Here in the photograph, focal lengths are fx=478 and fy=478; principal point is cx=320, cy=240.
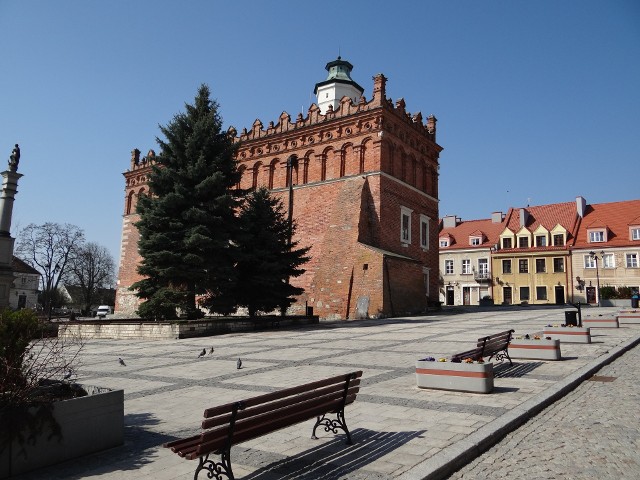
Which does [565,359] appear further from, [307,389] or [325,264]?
[325,264]

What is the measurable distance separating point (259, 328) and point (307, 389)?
16.2 m

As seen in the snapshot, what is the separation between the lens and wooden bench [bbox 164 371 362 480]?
375cm

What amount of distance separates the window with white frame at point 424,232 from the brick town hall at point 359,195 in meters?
0.07

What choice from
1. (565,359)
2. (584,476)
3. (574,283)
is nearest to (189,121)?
(565,359)

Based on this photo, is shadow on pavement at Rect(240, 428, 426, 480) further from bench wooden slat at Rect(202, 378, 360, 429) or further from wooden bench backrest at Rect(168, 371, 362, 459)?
bench wooden slat at Rect(202, 378, 360, 429)

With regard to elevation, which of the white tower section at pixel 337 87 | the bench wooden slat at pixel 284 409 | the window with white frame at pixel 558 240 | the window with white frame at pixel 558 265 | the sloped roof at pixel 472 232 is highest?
the white tower section at pixel 337 87

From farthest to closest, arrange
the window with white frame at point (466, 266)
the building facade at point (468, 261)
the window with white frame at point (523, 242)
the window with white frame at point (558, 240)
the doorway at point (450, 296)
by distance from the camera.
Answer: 1. the doorway at point (450, 296)
2. the window with white frame at point (466, 266)
3. the building facade at point (468, 261)
4. the window with white frame at point (523, 242)
5. the window with white frame at point (558, 240)

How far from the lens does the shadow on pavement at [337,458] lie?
4125mm

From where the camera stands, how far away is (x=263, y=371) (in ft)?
31.1

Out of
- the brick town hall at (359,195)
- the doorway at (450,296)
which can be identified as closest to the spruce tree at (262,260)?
the brick town hall at (359,195)

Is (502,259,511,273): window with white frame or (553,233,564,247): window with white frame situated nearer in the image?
(553,233,564,247): window with white frame

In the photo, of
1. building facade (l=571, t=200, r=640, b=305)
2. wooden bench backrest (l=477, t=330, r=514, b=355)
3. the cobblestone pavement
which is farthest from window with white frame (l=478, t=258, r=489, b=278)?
the cobblestone pavement

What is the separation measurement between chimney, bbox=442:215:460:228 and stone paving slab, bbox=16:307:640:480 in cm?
4425

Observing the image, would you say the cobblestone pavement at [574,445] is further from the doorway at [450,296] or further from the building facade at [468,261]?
the doorway at [450,296]
